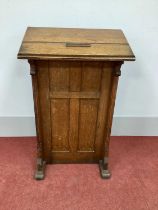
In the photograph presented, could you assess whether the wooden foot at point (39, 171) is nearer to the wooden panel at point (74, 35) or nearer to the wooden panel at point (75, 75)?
the wooden panel at point (75, 75)

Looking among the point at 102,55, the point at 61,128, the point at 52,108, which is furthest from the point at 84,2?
the point at 61,128

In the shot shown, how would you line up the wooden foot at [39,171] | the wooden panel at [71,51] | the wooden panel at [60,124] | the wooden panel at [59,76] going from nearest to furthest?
the wooden panel at [71,51] → the wooden panel at [59,76] → the wooden panel at [60,124] → the wooden foot at [39,171]

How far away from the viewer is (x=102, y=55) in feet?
4.34

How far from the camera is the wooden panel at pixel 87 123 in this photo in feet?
5.37

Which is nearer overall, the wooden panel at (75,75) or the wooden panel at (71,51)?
the wooden panel at (71,51)

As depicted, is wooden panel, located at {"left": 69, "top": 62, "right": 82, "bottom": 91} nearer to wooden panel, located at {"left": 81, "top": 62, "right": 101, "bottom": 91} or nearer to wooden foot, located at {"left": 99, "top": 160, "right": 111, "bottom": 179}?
wooden panel, located at {"left": 81, "top": 62, "right": 101, "bottom": 91}

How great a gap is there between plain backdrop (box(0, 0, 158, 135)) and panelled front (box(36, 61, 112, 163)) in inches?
15.6

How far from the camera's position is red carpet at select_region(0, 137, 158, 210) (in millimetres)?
1649

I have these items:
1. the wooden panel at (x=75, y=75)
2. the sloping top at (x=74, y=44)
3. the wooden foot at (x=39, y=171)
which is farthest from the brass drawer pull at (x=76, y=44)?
the wooden foot at (x=39, y=171)

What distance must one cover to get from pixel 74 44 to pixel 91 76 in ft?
0.72

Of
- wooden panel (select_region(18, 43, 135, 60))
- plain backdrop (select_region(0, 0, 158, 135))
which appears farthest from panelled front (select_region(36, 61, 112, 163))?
plain backdrop (select_region(0, 0, 158, 135))

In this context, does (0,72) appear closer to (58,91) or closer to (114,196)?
(58,91)

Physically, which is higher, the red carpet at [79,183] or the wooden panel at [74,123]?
the wooden panel at [74,123]

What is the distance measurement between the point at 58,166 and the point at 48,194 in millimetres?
264
